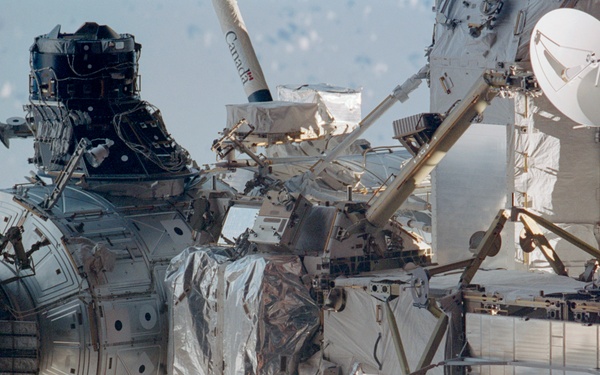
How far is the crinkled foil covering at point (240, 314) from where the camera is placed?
13609mm

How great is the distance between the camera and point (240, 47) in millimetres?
24062

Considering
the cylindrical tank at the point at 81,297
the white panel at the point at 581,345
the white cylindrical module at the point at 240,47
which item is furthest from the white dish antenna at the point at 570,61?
the white cylindrical module at the point at 240,47

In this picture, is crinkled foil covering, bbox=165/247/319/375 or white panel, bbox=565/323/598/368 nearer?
white panel, bbox=565/323/598/368

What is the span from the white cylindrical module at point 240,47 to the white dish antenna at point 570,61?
11716 mm

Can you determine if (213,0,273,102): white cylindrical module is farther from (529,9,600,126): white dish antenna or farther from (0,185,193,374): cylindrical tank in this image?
(529,9,600,126): white dish antenna

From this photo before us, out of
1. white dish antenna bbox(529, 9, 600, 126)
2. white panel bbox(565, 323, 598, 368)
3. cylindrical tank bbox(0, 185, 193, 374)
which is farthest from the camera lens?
cylindrical tank bbox(0, 185, 193, 374)

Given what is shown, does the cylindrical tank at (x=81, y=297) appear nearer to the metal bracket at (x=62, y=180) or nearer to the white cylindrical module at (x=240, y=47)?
the metal bracket at (x=62, y=180)

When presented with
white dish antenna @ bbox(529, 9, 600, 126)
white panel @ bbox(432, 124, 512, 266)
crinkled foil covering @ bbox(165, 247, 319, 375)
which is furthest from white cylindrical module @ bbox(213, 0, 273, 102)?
white dish antenna @ bbox(529, 9, 600, 126)

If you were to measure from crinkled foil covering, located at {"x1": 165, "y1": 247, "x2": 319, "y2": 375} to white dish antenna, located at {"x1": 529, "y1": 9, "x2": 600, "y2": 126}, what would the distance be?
380 centimetres

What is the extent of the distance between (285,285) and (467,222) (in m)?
5.06

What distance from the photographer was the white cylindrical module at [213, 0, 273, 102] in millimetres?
23812

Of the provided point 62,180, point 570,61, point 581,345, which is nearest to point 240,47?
point 62,180

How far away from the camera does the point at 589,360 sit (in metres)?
10.4

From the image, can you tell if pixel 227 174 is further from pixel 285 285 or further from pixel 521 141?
pixel 285 285
